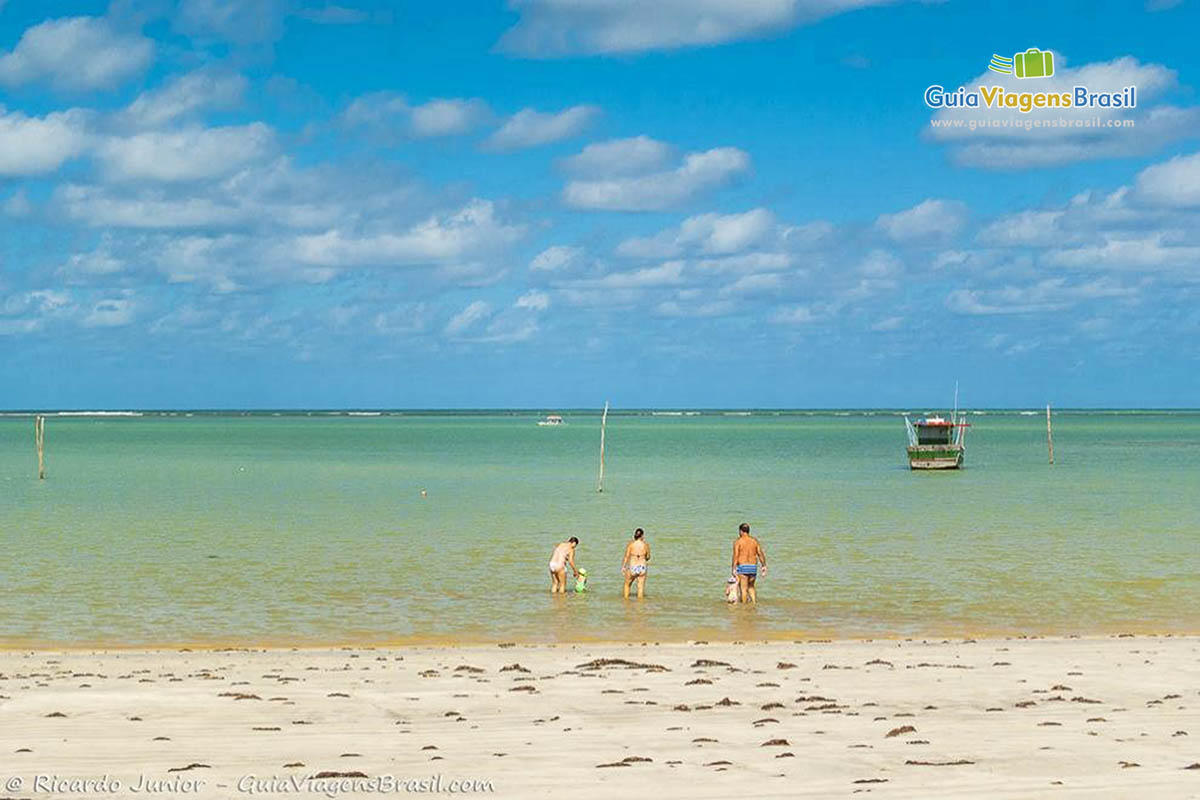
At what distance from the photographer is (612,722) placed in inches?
645

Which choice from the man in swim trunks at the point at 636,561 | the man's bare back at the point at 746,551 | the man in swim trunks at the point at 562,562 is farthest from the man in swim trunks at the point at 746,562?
the man in swim trunks at the point at 562,562

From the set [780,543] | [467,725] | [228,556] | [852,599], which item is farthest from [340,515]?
[467,725]

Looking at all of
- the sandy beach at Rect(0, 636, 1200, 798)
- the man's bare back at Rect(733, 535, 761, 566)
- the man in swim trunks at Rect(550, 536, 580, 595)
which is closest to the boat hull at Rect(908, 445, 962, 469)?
the man in swim trunks at Rect(550, 536, 580, 595)

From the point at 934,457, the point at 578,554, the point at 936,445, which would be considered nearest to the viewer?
the point at 578,554

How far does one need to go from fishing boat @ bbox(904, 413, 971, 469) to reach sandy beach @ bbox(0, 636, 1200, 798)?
76.0 metres

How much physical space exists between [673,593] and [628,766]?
68.5ft

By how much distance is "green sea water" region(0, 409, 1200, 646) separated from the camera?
29609 millimetres

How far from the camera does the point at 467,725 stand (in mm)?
16172

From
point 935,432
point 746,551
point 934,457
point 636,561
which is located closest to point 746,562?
point 746,551

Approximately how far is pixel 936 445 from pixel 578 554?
2399 inches

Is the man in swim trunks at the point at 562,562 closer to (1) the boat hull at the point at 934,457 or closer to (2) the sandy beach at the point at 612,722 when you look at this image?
(2) the sandy beach at the point at 612,722

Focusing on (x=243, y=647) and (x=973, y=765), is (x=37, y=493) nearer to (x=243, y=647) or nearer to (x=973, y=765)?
(x=243, y=647)

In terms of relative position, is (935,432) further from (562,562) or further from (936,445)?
(562,562)

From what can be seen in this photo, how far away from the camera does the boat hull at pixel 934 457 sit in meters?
98.8
